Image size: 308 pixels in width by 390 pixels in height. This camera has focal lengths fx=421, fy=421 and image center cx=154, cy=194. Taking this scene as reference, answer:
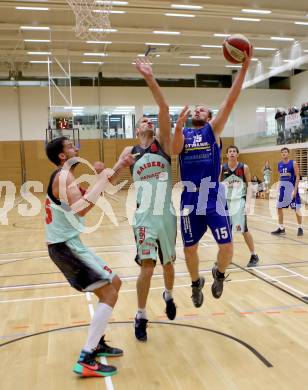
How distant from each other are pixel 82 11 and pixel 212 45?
12.1 meters

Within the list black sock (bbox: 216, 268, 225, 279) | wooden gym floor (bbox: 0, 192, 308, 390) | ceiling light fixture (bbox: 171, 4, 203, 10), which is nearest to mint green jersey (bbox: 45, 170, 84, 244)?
wooden gym floor (bbox: 0, 192, 308, 390)

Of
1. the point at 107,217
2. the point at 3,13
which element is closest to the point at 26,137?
the point at 3,13

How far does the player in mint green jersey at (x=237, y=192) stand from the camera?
6.97 metres

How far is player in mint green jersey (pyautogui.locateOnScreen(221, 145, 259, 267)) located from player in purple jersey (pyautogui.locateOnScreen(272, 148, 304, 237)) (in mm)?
3244

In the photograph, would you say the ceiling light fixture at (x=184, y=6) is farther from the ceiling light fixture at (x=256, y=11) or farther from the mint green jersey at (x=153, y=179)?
the mint green jersey at (x=153, y=179)

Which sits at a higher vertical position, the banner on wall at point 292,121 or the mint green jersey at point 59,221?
the banner on wall at point 292,121

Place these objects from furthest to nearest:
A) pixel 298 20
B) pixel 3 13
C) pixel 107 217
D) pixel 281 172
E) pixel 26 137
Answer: pixel 26 137, pixel 298 20, pixel 3 13, pixel 107 217, pixel 281 172

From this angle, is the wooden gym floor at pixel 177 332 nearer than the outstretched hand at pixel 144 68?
Yes

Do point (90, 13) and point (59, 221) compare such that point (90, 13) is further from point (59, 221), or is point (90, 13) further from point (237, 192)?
point (59, 221)

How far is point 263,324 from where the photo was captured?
4.43 meters

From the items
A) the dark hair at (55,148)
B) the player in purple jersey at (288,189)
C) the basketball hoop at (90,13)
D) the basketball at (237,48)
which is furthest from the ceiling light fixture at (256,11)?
the dark hair at (55,148)

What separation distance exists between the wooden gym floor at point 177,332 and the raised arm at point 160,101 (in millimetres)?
1916

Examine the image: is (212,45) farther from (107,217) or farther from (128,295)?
(128,295)

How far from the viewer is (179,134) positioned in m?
3.96
